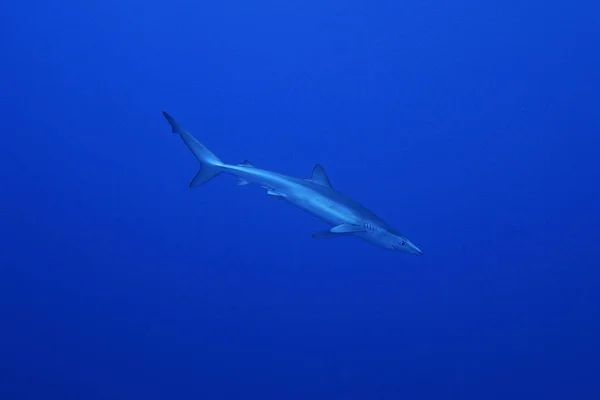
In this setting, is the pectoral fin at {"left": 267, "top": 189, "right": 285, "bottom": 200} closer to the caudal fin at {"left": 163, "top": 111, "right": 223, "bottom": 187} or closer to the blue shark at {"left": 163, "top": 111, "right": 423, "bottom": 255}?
→ the blue shark at {"left": 163, "top": 111, "right": 423, "bottom": 255}

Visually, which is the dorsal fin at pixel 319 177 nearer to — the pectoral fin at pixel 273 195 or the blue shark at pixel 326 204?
the blue shark at pixel 326 204

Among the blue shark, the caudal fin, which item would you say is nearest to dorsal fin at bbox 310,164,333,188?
the blue shark

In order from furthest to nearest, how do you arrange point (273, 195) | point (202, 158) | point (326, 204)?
point (202, 158) → point (273, 195) → point (326, 204)

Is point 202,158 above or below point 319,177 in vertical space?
below

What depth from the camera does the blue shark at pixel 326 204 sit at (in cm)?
391

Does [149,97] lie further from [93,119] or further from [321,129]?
[321,129]

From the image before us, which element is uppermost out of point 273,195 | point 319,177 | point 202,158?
point 319,177

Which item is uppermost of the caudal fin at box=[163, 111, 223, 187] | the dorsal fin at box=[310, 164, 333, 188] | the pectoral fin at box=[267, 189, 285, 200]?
the dorsal fin at box=[310, 164, 333, 188]

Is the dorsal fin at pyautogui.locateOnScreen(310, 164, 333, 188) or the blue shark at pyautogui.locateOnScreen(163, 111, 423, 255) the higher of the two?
the dorsal fin at pyautogui.locateOnScreen(310, 164, 333, 188)

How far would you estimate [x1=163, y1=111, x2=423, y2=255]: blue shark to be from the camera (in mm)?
3906

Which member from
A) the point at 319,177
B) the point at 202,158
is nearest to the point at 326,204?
the point at 319,177

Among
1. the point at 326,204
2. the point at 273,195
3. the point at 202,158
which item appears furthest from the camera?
the point at 202,158

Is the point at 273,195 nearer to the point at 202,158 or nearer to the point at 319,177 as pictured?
the point at 319,177

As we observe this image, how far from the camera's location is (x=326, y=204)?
13.0 ft
